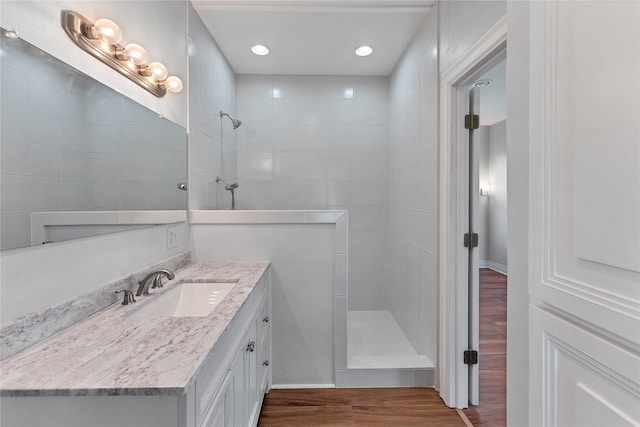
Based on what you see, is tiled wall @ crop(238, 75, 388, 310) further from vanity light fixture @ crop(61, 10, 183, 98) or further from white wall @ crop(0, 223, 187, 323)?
white wall @ crop(0, 223, 187, 323)

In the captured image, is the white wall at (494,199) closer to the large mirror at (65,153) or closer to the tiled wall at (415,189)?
the tiled wall at (415,189)

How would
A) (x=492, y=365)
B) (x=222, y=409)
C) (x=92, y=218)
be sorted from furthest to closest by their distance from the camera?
1. (x=492, y=365)
2. (x=92, y=218)
3. (x=222, y=409)

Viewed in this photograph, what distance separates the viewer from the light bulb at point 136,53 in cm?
145

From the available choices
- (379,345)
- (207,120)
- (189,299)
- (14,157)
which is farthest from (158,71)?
(379,345)

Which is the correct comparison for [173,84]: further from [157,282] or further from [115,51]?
[157,282]

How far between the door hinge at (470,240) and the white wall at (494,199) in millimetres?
3965

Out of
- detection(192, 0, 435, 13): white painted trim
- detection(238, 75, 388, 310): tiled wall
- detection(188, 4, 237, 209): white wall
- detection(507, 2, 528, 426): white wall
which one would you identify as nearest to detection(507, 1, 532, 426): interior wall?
detection(507, 2, 528, 426): white wall

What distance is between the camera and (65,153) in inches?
42.1

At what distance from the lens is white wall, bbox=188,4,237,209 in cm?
214

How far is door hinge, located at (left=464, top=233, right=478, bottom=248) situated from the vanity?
138 cm

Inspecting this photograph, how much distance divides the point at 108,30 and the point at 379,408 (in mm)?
2397

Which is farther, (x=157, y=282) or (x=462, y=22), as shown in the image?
(x=462, y=22)

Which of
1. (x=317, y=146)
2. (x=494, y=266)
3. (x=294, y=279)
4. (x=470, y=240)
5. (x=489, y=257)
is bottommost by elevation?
(x=494, y=266)

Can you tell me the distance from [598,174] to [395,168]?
2427 millimetres
